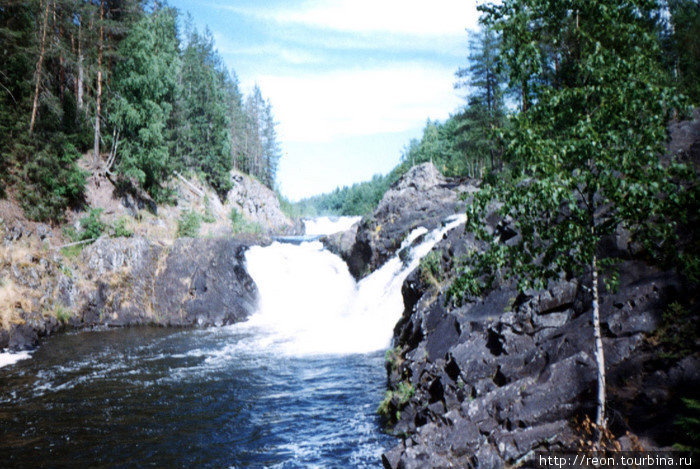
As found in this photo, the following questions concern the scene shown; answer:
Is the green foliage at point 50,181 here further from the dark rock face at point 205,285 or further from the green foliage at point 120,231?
the dark rock face at point 205,285

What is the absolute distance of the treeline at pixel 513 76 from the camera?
591 cm

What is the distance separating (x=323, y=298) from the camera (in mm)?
24562

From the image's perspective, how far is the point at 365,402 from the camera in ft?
34.8

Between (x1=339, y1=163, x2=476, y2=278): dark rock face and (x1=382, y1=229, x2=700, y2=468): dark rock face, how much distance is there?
517 inches

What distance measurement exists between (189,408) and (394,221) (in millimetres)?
16833

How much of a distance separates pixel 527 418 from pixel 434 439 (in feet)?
5.05

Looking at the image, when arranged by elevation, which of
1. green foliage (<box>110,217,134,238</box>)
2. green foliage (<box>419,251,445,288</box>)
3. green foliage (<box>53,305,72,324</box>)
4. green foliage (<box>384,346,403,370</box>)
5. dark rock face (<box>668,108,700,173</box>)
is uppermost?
dark rock face (<box>668,108,700,173</box>)

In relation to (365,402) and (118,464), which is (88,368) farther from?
(365,402)

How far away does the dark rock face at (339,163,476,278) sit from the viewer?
23.4 meters

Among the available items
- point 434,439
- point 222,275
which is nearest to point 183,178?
point 222,275

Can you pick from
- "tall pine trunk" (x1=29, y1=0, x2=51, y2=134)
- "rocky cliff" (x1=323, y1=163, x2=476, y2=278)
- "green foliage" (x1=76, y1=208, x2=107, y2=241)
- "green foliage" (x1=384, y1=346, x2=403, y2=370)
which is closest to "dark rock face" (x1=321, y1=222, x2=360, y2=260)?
"rocky cliff" (x1=323, y1=163, x2=476, y2=278)

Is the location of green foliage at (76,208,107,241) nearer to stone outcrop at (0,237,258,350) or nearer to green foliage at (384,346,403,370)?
stone outcrop at (0,237,258,350)

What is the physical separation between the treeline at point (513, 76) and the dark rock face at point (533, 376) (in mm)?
3220

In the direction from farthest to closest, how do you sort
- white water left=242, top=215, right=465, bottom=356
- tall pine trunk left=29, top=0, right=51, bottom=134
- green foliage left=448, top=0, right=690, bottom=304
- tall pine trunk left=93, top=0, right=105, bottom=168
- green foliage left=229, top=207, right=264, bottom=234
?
green foliage left=229, top=207, right=264, bottom=234, tall pine trunk left=93, top=0, right=105, bottom=168, tall pine trunk left=29, top=0, right=51, bottom=134, white water left=242, top=215, right=465, bottom=356, green foliage left=448, top=0, right=690, bottom=304
